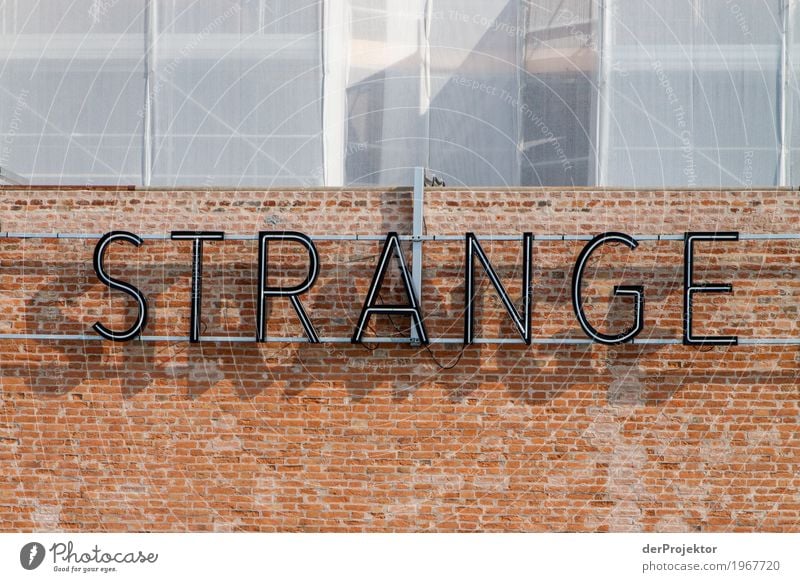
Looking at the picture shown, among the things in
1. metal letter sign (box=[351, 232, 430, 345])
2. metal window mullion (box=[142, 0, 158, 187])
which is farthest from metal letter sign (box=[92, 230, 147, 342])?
metal window mullion (box=[142, 0, 158, 187])

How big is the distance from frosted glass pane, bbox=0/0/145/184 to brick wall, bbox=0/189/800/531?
2.24 meters

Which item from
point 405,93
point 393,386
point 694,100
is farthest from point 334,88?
point 694,100

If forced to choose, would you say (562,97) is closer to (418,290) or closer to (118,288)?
(418,290)

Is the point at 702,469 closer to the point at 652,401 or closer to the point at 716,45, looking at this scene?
the point at 652,401

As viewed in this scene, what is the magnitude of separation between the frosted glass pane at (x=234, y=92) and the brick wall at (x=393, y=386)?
6.79ft

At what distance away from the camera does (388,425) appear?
9992 mm

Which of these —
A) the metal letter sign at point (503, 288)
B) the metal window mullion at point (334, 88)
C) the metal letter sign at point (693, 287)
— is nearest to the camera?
the metal letter sign at point (693, 287)

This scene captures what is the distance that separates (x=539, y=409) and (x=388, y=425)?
1426 millimetres

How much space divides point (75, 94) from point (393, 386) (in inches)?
216

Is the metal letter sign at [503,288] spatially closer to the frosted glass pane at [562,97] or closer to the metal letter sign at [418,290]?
the metal letter sign at [418,290]

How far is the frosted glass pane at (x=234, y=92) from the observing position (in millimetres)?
12102

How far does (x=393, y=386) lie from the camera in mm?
10000

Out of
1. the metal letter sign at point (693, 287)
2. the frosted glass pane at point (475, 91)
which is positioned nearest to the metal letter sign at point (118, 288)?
the frosted glass pane at point (475, 91)
